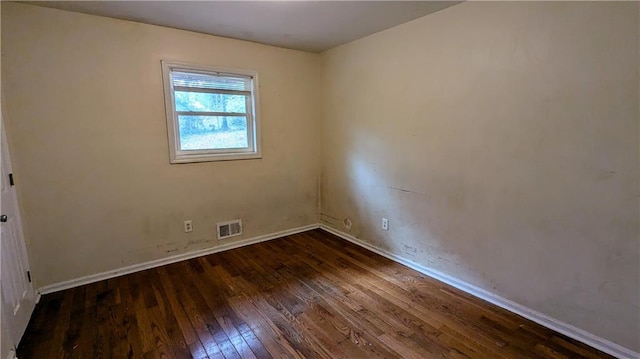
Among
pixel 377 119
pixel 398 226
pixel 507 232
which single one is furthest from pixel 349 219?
pixel 507 232

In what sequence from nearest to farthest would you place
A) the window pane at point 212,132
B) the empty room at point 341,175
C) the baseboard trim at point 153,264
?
the empty room at point 341,175
the baseboard trim at point 153,264
the window pane at point 212,132

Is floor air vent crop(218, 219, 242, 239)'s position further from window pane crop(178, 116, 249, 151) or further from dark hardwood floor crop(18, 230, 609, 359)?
Result: window pane crop(178, 116, 249, 151)

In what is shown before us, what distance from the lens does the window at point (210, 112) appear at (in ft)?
9.71

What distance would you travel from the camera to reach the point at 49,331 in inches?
80.6

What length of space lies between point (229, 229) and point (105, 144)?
1452 millimetres

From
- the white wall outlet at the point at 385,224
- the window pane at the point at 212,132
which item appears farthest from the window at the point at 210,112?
the white wall outlet at the point at 385,224

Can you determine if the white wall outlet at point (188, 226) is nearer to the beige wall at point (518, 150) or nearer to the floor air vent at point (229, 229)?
the floor air vent at point (229, 229)

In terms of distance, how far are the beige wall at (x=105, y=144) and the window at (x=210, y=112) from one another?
0.28 ft

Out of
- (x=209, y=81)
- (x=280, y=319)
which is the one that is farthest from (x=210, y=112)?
(x=280, y=319)

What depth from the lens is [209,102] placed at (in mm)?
3209

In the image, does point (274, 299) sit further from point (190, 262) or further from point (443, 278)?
point (443, 278)

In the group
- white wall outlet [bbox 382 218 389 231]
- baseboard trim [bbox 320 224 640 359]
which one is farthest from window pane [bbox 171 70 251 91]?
baseboard trim [bbox 320 224 640 359]

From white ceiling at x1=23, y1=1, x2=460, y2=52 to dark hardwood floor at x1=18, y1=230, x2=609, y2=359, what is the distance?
2.26 m

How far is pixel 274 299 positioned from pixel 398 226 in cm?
140
